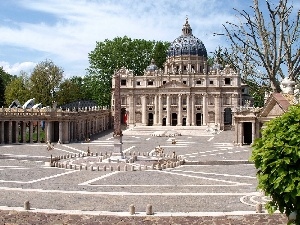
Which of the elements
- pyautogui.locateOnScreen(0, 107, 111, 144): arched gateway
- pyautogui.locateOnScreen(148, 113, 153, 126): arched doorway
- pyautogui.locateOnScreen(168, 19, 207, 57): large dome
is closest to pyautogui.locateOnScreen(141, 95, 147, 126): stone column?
pyautogui.locateOnScreen(148, 113, 153, 126): arched doorway

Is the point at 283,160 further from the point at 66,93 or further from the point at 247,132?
the point at 66,93

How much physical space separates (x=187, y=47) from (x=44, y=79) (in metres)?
39.4

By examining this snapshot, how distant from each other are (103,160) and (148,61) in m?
74.6

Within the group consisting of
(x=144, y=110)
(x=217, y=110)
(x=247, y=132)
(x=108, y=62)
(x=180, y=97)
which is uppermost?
(x=108, y=62)

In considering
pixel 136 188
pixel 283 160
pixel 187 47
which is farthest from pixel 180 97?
pixel 283 160

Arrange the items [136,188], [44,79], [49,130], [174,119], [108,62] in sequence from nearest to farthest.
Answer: [136,188], [49,130], [44,79], [174,119], [108,62]

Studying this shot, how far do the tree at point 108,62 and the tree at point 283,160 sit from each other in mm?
101426

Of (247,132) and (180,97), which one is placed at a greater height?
(180,97)

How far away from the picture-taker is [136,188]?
111ft

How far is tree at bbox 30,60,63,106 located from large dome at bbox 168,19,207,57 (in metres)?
33.2

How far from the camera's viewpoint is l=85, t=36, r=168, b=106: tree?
117562mm

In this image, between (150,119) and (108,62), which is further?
(108,62)

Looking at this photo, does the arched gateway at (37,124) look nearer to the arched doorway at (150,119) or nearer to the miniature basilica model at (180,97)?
the miniature basilica model at (180,97)

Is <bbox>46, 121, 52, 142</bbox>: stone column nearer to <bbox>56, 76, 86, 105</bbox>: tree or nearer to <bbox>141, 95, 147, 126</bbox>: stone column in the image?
<bbox>56, 76, 86, 105</bbox>: tree
